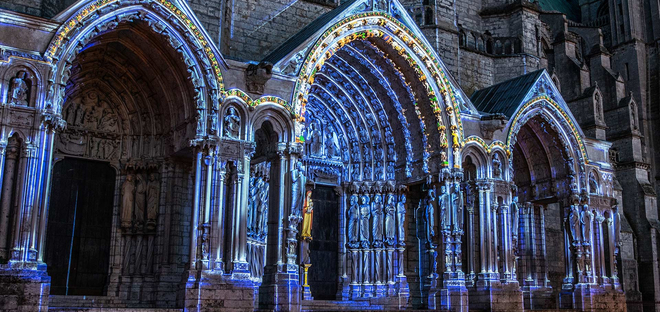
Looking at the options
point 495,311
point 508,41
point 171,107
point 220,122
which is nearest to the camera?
point 220,122

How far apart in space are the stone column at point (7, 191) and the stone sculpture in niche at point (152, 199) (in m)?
3.27

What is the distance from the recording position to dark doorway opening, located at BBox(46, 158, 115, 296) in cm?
1284

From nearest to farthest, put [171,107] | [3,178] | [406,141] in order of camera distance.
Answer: [3,178]
[171,107]
[406,141]

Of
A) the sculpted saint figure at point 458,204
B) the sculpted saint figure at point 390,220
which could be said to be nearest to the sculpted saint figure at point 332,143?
the sculpted saint figure at point 390,220

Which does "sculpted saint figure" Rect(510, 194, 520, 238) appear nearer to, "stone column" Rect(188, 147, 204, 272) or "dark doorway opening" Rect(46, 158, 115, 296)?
"stone column" Rect(188, 147, 204, 272)

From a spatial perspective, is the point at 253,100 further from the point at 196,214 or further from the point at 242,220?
the point at 196,214

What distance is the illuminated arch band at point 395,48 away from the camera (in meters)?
13.5

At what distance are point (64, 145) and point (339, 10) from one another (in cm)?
623

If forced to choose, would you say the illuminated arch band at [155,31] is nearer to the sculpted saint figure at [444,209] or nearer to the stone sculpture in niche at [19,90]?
the stone sculpture in niche at [19,90]

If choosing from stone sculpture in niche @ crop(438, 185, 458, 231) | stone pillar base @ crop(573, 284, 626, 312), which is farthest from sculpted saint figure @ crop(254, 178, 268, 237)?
stone pillar base @ crop(573, 284, 626, 312)

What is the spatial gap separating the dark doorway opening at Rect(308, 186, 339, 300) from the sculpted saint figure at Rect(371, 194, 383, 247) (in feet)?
3.15

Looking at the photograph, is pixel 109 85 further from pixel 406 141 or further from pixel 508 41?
pixel 508 41

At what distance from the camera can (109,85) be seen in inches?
543

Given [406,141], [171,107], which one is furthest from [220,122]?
[406,141]
